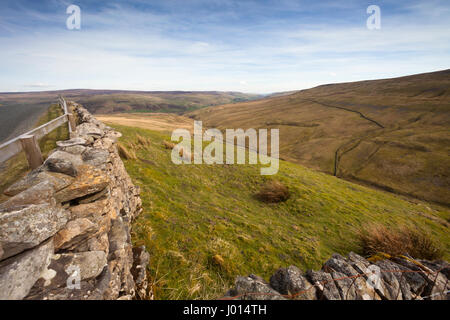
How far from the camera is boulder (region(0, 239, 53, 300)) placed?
1.88 metres

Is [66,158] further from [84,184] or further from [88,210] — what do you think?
[88,210]

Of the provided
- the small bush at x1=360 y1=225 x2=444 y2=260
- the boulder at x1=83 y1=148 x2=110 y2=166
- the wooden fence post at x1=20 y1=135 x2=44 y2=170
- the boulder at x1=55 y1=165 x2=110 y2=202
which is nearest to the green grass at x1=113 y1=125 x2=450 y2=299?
the small bush at x1=360 y1=225 x2=444 y2=260

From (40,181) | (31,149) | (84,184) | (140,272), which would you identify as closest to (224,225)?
(140,272)

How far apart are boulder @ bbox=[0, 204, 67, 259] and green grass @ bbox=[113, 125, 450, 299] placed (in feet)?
9.18

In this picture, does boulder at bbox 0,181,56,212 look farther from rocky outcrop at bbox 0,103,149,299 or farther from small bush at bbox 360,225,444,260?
small bush at bbox 360,225,444,260

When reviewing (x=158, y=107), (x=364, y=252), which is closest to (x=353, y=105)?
(x=364, y=252)

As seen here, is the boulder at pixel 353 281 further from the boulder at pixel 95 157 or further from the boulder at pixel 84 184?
the boulder at pixel 95 157

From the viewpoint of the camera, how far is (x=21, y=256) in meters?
2.09

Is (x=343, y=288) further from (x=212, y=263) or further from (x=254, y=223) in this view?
(x=254, y=223)

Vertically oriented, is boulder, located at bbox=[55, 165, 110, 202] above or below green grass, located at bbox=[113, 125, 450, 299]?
above

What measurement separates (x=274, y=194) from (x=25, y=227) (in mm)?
11266

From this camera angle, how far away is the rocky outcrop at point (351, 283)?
11.4ft

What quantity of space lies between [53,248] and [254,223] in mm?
7599
